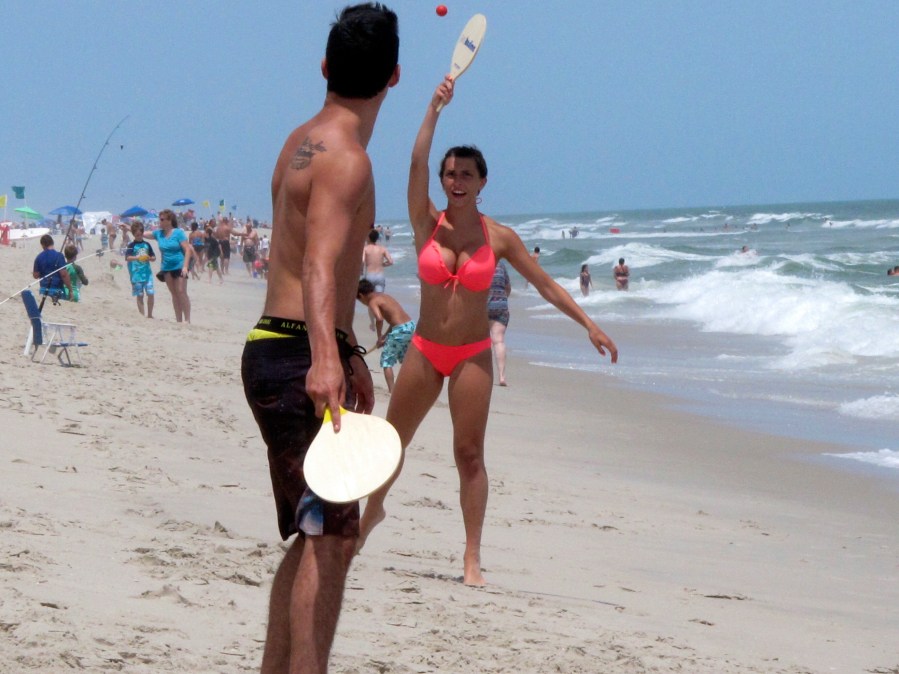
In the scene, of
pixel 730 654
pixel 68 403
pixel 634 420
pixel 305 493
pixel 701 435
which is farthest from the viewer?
pixel 634 420

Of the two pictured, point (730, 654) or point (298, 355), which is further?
point (730, 654)

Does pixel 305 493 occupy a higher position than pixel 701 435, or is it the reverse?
pixel 305 493

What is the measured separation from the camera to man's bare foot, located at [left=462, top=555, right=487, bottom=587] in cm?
476

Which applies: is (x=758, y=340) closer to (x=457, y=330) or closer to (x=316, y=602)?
(x=457, y=330)

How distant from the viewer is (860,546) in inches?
257

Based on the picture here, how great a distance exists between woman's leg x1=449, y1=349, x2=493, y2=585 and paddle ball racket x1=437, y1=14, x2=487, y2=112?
1159 mm

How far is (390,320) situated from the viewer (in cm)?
798

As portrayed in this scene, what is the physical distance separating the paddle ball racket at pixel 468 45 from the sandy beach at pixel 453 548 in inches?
71.2

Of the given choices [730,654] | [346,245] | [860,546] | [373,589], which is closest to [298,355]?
[346,245]

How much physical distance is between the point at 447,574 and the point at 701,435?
5575mm

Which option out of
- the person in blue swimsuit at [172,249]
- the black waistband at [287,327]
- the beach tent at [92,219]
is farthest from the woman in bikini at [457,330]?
the beach tent at [92,219]

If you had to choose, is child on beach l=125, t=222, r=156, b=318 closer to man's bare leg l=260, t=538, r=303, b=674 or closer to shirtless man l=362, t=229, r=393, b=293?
shirtless man l=362, t=229, r=393, b=293

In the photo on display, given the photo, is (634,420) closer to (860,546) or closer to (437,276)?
(860,546)

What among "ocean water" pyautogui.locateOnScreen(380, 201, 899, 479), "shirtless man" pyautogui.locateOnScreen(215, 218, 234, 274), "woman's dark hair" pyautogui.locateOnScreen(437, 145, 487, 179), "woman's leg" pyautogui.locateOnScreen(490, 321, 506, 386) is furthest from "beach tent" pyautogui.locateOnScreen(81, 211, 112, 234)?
"woman's dark hair" pyautogui.locateOnScreen(437, 145, 487, 179)
